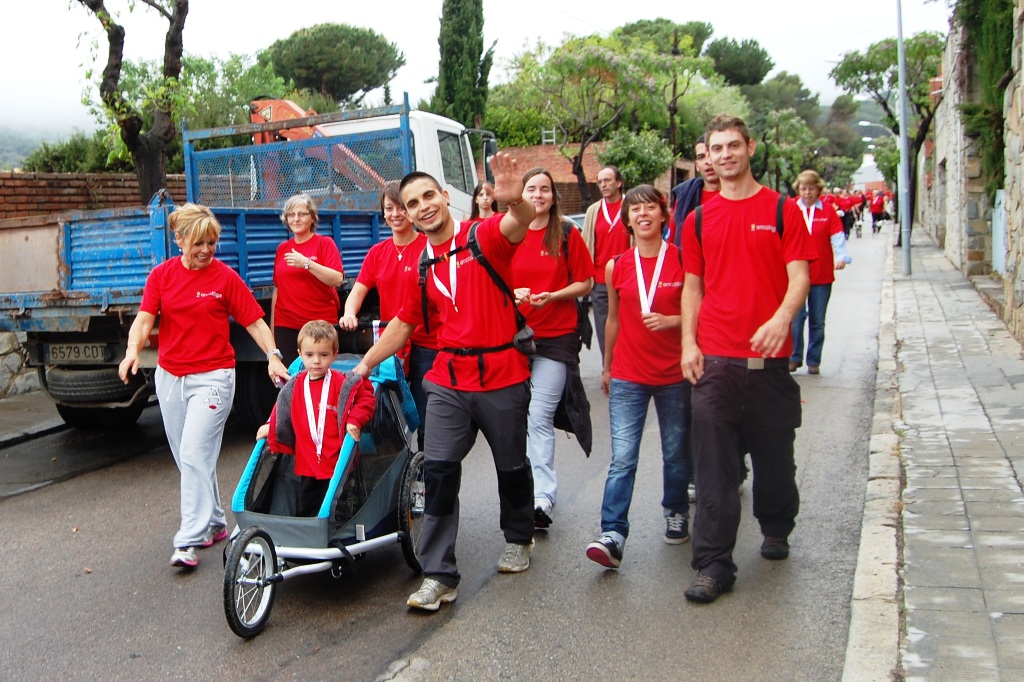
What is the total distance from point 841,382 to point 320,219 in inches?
206

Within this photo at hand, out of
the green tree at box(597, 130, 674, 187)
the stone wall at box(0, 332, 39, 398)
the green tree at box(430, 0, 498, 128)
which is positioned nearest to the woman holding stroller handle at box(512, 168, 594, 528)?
the stone wall at box(0, 332, 39, 398)

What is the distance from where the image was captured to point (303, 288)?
274 inches

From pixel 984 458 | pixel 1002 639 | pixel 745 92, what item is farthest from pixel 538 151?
pixel 745 92

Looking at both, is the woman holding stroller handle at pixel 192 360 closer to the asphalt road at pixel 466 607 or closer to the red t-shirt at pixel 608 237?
the asphalt road at pixel 466 607

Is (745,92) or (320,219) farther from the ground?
(745,92)

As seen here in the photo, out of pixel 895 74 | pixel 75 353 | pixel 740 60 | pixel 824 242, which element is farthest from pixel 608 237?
pixel 740 60

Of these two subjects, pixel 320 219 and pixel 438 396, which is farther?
pixel 320 219

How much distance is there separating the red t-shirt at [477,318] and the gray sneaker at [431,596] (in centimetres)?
89

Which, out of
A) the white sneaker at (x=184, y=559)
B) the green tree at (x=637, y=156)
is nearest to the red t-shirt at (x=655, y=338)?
the white sneaker at (x=184, y=559)

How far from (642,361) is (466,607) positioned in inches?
58.0

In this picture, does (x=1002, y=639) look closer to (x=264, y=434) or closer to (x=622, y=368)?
(x=622, y=368)

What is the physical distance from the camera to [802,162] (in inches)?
2793

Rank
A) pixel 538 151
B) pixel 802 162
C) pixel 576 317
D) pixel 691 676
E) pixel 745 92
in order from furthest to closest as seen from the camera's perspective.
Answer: pixel 745 92 → pixel 802 162 → pixel 538 151 → pixel 576 317 → pixel 691 676

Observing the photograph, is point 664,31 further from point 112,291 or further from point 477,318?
point 477,318
